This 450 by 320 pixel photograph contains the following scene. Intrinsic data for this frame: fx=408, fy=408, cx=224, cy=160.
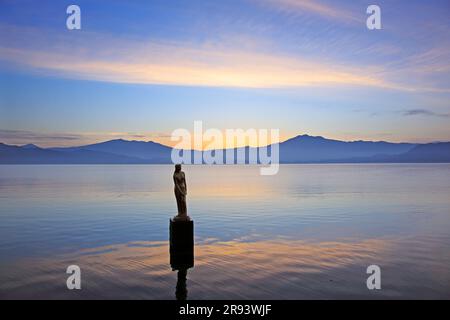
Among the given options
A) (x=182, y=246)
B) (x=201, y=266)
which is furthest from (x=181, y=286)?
(x=201, y=266)

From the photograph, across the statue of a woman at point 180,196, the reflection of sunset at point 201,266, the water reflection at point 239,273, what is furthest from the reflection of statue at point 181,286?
the statue of a woman at point 180,196

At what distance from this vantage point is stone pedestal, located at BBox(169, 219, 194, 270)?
1477cm

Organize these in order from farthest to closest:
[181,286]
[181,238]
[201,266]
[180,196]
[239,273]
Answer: [201,266] → [180,196] → [181,238] → [239,273] → [181,286]

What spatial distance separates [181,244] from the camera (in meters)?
14.9

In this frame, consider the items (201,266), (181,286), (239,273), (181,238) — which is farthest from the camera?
(201,266)

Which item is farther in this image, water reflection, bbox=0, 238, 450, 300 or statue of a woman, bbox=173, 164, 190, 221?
statue of a woman, bbox=173, 164, 190, 221

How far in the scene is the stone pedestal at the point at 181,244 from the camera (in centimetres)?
1477

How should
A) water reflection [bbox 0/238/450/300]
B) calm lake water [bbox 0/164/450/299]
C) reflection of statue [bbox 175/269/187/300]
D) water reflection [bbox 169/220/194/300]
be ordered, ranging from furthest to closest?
water reflection [bbox 169/220/194/300]
calm lake water [bbox 0/164/450/299]
water reflection [bbox 0/238/450/300]
reflection of statue [bbox 175/269/187/300]

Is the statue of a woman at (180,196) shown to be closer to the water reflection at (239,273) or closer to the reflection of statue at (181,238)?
the reflection of statue at (181,238)

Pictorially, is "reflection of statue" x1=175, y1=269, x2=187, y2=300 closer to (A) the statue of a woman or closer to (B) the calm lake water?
(B) the calm lake water

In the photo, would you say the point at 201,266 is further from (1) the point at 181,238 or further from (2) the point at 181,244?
(1) the point at 181,238

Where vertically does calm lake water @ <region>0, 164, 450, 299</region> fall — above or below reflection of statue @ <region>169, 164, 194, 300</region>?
below

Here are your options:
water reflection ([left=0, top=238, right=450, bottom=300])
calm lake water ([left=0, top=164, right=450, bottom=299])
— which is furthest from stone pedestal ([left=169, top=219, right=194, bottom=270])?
calm lake water ([left=0, top=164, right=450, bottom=299])

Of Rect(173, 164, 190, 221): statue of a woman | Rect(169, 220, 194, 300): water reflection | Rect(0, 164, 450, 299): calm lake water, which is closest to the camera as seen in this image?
Rect(0, 164, 450, 299): calm lake water
